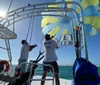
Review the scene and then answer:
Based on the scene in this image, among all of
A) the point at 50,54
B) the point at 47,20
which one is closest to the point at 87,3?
the point at 47,20

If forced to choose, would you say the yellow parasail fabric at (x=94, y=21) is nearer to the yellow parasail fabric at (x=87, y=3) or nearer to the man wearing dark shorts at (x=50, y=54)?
the yellow parasail fabric at (x=87, y=3)

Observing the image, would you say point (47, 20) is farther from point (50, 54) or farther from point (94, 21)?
point (50, 54)

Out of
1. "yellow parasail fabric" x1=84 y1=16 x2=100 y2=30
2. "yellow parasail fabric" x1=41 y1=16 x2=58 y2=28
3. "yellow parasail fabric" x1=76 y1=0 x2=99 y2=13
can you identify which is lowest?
"yellow parasail fabric" x1=84 y1=16 x2=100 y2=30

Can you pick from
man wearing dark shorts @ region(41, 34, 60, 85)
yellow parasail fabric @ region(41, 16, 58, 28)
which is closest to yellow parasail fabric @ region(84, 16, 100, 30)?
yellow parasail fabric @ region(41, 16, 58, 28)

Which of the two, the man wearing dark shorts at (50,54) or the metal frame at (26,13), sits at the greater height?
the metal frame at (26,13)

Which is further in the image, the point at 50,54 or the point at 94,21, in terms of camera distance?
the point at 94,21

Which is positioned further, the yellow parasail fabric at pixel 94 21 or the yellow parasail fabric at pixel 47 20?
the yellow parasail fabric at pixel 47 20

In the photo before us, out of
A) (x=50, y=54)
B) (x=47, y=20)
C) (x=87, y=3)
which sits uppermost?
(x=87, y=3)

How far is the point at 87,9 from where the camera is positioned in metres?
6.47

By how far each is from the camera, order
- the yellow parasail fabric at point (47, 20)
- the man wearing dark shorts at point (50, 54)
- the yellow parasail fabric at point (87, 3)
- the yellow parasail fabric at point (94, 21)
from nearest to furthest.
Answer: the man wearing dark shorts at point (50, 54) → the yellow parasail fabric at point (87, 3) → the yellow parasail fabric at point (94, 21) → the yellow parasail fabric at point (47, 20)

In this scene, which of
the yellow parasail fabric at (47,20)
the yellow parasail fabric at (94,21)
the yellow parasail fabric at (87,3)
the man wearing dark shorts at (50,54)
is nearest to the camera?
the man wearing dark shorts at (50,54)

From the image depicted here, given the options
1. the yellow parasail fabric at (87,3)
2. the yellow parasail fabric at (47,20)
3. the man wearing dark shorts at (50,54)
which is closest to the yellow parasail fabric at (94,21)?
the yellow parasail fabric at (87,3)

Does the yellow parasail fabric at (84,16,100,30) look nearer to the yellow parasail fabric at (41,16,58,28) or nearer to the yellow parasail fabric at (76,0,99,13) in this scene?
the yellow parasail fabric at (76,0,99,13)

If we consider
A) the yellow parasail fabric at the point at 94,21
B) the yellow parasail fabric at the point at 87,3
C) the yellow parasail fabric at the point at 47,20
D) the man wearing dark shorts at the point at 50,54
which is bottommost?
the man wearing dark shorts at the point at 50,54
